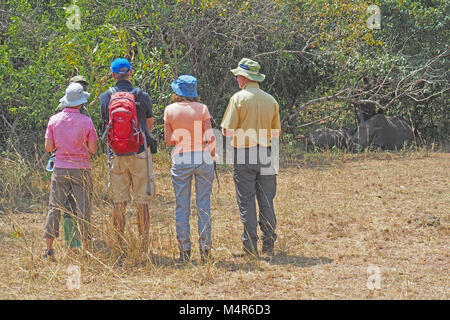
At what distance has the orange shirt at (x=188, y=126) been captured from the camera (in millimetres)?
4859

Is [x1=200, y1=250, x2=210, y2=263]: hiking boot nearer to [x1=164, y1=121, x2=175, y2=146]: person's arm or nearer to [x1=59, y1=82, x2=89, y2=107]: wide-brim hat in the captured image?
[x1=164, y1=121, x2=175, y2=146]: person's arm

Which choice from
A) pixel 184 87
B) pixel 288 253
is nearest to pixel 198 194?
pixel 184 87

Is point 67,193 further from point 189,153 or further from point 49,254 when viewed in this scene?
point 189,153

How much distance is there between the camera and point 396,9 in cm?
1162

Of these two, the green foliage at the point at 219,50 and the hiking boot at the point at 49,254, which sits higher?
the green foliage at the point at 219,50

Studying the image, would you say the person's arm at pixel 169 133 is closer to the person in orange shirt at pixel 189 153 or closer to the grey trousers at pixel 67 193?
the person in orange shirt at pixel 189 153

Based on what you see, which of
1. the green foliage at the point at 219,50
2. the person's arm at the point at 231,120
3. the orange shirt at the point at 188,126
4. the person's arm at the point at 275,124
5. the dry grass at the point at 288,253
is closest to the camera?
the dry grass at the point at 288,253

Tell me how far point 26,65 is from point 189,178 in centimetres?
476

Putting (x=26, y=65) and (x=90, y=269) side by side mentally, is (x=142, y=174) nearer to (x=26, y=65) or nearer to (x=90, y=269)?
(x=90, y=269)

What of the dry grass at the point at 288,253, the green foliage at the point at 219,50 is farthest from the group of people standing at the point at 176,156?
the green foliage at the point at 219,50

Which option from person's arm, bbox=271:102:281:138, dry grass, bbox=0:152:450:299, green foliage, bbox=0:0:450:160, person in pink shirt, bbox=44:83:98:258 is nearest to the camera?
dry grass, bbox=0:152:450:299

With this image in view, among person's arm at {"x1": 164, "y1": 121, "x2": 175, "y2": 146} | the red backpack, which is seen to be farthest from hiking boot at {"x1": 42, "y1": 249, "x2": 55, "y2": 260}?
person's arm at {"x1": 164, "y1": 121, "x2": 175, "y2": 146}

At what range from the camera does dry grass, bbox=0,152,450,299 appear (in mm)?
4379

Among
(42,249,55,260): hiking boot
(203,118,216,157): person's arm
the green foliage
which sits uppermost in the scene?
the green foliage
